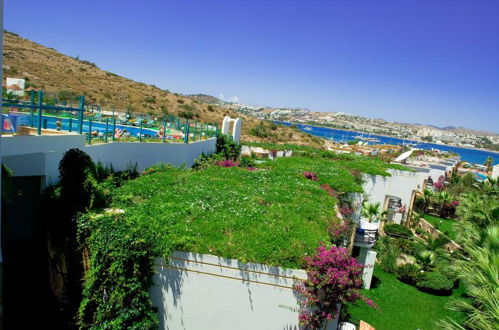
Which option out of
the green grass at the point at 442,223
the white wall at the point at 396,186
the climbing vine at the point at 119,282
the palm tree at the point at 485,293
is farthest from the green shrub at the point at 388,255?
the climbing vine at the point at 119,282

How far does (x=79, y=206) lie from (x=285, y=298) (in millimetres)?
5230

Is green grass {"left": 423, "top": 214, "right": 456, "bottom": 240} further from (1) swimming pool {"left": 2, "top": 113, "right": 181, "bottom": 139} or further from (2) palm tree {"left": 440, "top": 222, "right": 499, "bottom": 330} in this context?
(1) swimming pool {"left": 2, "top": 113, "right": 181, "bottom": 139}

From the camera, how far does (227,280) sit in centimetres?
725

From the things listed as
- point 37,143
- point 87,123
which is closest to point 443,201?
point 87,123

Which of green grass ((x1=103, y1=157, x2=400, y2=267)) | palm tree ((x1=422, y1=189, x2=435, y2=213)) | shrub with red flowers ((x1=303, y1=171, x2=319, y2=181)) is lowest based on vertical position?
palm tree ((x1=422, y1=189, x2=435, y2=213))

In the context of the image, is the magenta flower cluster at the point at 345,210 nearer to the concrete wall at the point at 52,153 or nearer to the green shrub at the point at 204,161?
the concrete wall at the point at 52,153

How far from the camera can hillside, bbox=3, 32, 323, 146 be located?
3659 cm

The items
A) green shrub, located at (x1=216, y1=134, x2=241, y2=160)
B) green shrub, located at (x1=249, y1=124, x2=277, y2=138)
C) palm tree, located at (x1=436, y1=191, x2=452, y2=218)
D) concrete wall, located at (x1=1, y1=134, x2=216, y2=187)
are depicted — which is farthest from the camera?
green shrub, located at (x1=249, y1=124, x2=277, y2=138)

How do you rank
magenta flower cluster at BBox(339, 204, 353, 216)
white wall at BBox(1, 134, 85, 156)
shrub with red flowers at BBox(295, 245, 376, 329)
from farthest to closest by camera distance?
1. magenta flower cluster at BBox(339, 204, 353, 216)
2. white wall at BBox(1, 134, 85, 156)
3. shrub with red flowers at BBox(295, 245, 376, 329)

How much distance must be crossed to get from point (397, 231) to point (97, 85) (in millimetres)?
38330

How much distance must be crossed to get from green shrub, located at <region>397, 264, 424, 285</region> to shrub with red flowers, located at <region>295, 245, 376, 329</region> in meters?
10.9

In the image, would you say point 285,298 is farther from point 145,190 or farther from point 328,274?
point 145,190

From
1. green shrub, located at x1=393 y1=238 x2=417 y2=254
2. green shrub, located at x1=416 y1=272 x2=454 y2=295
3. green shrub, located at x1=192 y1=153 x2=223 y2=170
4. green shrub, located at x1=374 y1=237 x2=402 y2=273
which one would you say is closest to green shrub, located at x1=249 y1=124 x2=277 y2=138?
green shrub, located at x1=192 y1=153 x2=223 y2=170

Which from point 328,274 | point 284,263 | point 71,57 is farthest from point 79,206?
point 71,57
